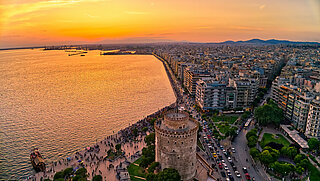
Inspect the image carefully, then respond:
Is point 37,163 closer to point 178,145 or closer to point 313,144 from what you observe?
point 178,145

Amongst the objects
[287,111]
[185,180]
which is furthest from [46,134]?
[287,111]

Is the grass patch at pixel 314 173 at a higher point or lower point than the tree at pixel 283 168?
lower

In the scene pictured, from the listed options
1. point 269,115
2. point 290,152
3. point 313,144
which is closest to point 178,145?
point 290,152

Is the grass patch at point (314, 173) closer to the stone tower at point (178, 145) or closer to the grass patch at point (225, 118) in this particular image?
the stone tower at point (178, 145)

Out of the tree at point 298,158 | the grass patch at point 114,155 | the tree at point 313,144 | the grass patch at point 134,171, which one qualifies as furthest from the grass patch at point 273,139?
the grass patch at point 114,155

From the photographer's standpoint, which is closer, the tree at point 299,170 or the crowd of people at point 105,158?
the tree at point 299,170
